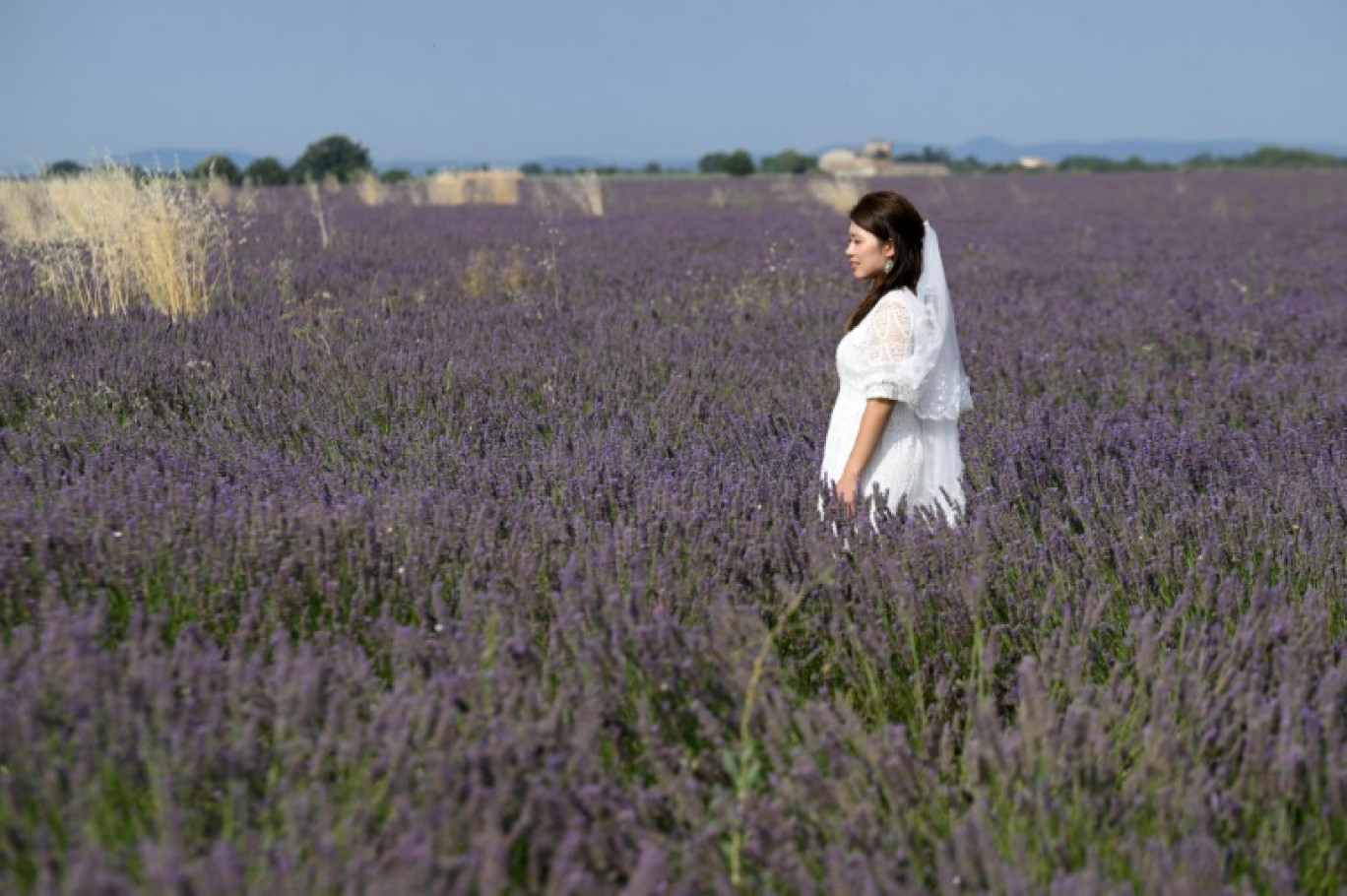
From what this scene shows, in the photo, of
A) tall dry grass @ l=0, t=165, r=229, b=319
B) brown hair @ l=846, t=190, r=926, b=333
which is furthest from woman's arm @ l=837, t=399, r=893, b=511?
tall dry grass @ l=0, t=165, r=229, b=319

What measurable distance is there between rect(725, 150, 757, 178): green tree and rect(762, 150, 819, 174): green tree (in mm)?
5774

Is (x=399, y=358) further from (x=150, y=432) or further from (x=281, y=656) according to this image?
(x=281, y=656)

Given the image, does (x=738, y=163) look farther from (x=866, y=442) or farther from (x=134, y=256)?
(x=866, y=442)

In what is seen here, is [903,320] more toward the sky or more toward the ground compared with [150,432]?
more toward the sky

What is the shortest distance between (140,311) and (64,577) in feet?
13.6

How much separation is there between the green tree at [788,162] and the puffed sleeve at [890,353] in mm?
55222

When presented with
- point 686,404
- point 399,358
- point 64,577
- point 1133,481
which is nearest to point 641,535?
point 64,577

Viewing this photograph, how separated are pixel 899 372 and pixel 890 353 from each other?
57 millimetres

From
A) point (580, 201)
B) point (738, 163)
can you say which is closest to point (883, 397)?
point (580, 201)

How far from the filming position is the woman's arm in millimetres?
2900

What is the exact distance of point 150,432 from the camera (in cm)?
368

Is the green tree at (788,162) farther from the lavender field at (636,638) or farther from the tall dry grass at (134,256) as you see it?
the lavender field at (636,638)

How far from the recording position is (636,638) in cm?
177

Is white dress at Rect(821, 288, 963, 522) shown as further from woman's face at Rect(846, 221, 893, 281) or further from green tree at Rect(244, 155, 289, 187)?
green tree at Rect(244, 155, 289, 187)
